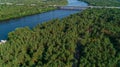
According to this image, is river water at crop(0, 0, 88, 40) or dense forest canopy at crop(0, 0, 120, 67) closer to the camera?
dense forest canopy at crop(0, 0, 120, 67)

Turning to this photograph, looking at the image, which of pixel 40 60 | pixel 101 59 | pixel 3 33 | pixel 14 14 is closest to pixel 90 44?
pixel 101 59

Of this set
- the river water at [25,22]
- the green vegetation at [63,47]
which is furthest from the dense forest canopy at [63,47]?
the river water at [25,22]

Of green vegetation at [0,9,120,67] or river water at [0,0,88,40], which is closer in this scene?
green vegetation at [0,9,120,67]

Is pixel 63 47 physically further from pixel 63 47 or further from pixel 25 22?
pixel 25 22

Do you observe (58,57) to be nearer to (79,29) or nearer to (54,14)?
(79,29)

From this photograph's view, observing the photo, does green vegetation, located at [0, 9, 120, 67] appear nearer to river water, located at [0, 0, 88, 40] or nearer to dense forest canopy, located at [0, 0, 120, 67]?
dense forest canopy, located at [0, 0, 120, 67]

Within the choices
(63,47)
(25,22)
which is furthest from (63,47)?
(25,22)

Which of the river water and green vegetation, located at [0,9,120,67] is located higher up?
green vegetation, located at [0,9,120,67]

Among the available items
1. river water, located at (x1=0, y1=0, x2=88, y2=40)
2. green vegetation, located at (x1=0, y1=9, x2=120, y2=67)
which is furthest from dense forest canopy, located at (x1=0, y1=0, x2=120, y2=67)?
river water, located at (x1=0, y1=0, x2=88, y2=40)

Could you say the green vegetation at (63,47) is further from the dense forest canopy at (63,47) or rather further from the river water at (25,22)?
the river water at (25,22)
